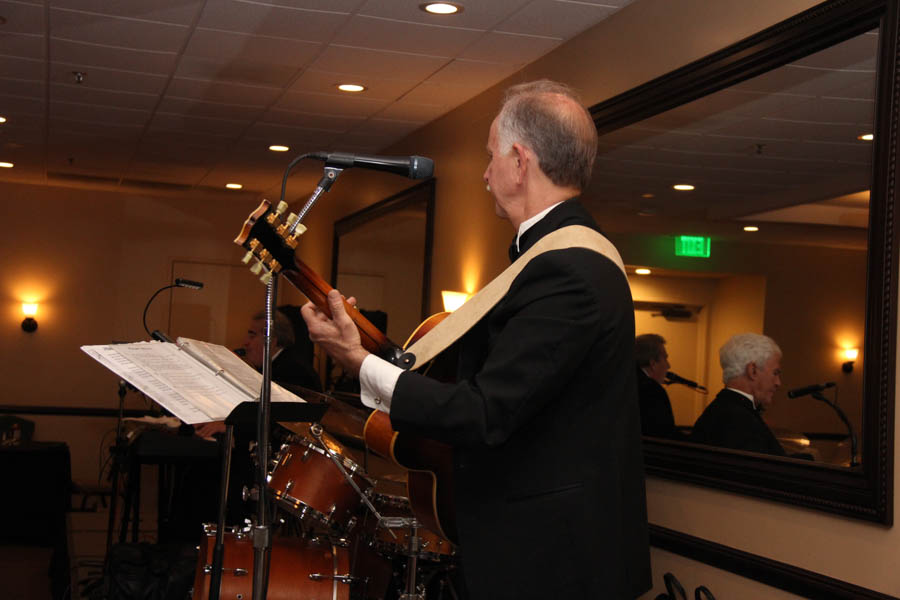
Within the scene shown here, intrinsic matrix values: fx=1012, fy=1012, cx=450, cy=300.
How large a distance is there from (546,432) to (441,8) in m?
2.93

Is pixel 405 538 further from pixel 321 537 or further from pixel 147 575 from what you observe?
pixel 147 575

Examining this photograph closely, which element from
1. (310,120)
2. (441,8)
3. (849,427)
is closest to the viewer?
(849,427)

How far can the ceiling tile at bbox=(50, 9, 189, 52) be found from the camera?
483 cm

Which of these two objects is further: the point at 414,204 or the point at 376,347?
the point at 414,204

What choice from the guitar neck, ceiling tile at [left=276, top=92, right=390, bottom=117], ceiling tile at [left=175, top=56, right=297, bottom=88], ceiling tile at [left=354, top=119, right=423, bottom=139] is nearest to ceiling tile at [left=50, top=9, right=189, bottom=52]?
ceiling tile at [left=175, top=56, right=297, bottom=88]

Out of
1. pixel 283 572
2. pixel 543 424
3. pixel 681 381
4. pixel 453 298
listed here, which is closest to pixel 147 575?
pixel 283 572

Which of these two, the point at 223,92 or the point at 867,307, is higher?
the point at 223,92

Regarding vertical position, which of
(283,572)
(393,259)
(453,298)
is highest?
(393,259)

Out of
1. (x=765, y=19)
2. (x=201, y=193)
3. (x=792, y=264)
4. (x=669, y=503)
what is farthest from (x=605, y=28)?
(x=201, y=193)

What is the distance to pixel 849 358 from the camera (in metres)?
Answer: 2.80

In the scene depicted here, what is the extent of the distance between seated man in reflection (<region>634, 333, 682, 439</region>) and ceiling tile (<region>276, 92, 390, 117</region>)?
2.86 meters

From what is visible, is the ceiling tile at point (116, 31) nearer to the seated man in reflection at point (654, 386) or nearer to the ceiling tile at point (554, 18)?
the ceiling tile at point (554, 18)

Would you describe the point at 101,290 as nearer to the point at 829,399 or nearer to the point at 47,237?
the point at 47,237

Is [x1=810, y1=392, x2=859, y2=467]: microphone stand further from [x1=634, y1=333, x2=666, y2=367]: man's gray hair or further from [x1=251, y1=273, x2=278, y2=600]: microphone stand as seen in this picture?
[x1=251, y1=273, x2=278, y2=600]: microphone stand
